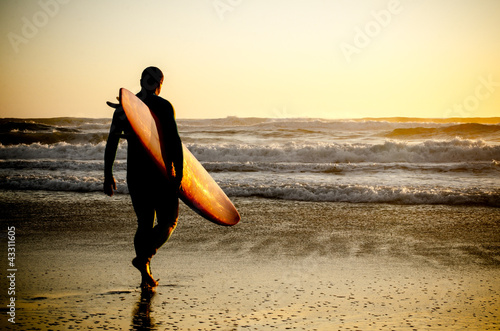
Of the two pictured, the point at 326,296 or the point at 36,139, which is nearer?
the point at 326,296

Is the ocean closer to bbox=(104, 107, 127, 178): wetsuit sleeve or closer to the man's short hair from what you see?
the man's short hair

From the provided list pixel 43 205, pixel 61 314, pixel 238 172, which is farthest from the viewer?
pixel 238 172

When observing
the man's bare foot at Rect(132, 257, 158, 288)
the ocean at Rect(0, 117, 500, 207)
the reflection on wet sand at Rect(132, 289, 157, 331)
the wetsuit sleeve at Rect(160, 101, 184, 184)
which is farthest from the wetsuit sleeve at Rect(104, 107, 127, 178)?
the ocean at Rect(0, 117, 500, 207)

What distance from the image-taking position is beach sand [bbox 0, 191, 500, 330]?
307 cm

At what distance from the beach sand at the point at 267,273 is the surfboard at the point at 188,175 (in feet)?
1.73

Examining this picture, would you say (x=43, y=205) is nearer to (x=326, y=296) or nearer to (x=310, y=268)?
(x=310, y=268)

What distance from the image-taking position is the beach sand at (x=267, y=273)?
3068 millimetres

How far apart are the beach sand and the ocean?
6.06 feet

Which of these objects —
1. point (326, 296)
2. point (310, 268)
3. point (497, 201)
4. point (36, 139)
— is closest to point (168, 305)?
point (326, 296)

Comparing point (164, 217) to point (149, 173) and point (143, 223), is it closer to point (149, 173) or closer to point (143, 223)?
point (143, 223)

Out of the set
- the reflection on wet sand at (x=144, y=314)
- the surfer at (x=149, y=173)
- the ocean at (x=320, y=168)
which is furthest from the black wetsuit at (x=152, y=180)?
the ocean at (x=320, y=168)

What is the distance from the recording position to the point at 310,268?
4332 mm

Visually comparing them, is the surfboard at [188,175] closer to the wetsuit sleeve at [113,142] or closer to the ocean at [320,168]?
the wetsuit sleeve at [113,142]

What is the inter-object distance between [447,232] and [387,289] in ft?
8.89
